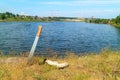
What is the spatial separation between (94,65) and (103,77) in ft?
7.68

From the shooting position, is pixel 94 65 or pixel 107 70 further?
pixel 94 65

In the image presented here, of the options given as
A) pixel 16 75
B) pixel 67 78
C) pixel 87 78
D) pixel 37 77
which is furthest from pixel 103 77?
pixel 16 75

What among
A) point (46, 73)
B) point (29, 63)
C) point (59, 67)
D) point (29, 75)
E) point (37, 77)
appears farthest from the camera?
point (29, 63)

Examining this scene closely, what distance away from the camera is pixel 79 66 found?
1040 centimetres

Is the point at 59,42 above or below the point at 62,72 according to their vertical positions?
below

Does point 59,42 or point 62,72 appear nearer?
point 62,72

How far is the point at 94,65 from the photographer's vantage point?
10375mm

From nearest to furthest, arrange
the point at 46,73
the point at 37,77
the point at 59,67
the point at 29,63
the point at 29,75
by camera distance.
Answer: the point at 37,77 < the point at 29,75 < the point at 46,73 < the point at 59,67 < the point at 29,63

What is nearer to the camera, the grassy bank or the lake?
the grassy bank

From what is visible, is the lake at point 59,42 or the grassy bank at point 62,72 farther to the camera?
the lake at point 59,42

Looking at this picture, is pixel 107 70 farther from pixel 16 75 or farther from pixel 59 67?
pixel 16 75

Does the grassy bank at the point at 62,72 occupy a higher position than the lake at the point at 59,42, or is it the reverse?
the grassy bank at the point at 62,72

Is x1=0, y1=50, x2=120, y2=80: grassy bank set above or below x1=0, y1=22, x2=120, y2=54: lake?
above

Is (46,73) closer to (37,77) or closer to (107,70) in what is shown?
(37,77)
